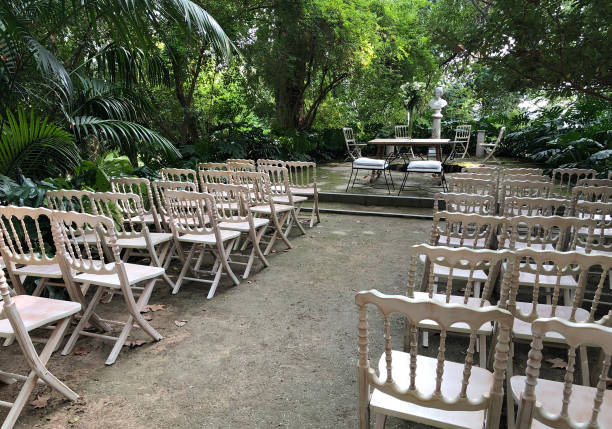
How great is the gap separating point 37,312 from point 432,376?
224 centimetres

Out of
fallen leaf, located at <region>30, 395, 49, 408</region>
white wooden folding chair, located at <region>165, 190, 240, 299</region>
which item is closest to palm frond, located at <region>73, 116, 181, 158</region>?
white wooden folding chair, located at <region>165, 190, 240, 299</region>

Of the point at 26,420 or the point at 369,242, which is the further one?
the point at 369,242

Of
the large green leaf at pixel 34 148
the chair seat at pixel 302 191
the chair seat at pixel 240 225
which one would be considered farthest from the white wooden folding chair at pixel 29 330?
the chair seat at pixel 302 191

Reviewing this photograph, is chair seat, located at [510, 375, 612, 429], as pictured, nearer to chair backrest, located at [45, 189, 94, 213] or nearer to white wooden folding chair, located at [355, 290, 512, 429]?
white wooden folding chair, located at [355, 290, 512, 429]

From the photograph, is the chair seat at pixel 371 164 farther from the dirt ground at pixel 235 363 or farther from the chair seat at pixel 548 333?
the chair seat at pixel 548 333

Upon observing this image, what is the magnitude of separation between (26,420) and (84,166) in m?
3.07

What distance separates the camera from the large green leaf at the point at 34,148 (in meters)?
3.87

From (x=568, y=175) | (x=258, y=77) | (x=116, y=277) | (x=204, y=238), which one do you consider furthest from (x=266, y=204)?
(x=258, y=77)

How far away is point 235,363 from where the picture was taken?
2.64 m

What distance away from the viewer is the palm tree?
4070 millimetres

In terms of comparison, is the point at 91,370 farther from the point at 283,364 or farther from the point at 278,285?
the point at 278,285

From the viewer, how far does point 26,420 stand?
2154mm

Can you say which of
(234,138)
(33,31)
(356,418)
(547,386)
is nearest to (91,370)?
(356,418)

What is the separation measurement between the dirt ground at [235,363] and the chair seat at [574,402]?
2.60 ft
